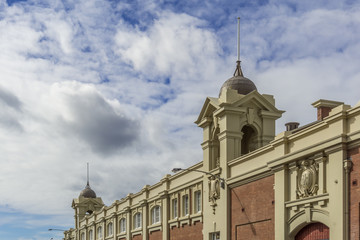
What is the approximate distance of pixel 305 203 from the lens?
80.2 ft

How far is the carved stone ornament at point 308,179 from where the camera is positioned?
24062 mm

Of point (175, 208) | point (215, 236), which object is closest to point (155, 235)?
point (175, 208)

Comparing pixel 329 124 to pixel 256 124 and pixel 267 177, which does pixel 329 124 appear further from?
pixel 256 124

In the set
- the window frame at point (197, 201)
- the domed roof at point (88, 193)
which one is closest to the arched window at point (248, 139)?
the window frame at point (197, 201)

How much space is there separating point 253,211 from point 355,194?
8.10m

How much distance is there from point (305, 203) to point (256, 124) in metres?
9.83

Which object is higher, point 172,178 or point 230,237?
point 172,178

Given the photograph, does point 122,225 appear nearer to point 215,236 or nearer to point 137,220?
point 137,220

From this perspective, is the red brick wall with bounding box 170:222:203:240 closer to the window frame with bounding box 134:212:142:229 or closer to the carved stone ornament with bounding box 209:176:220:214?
the carved stone ornament with bounding box 209:176:220:214

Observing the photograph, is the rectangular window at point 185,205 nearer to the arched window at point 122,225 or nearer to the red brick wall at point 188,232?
the red brick wall at point 188,232

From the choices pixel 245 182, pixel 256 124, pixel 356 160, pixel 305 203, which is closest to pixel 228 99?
pixel 256 124

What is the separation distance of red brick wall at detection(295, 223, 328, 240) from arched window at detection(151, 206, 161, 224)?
1942 cm

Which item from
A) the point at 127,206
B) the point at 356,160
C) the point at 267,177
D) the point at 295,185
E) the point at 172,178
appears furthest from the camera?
the point at 127,206

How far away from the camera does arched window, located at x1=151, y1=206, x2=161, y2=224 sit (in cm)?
4381
